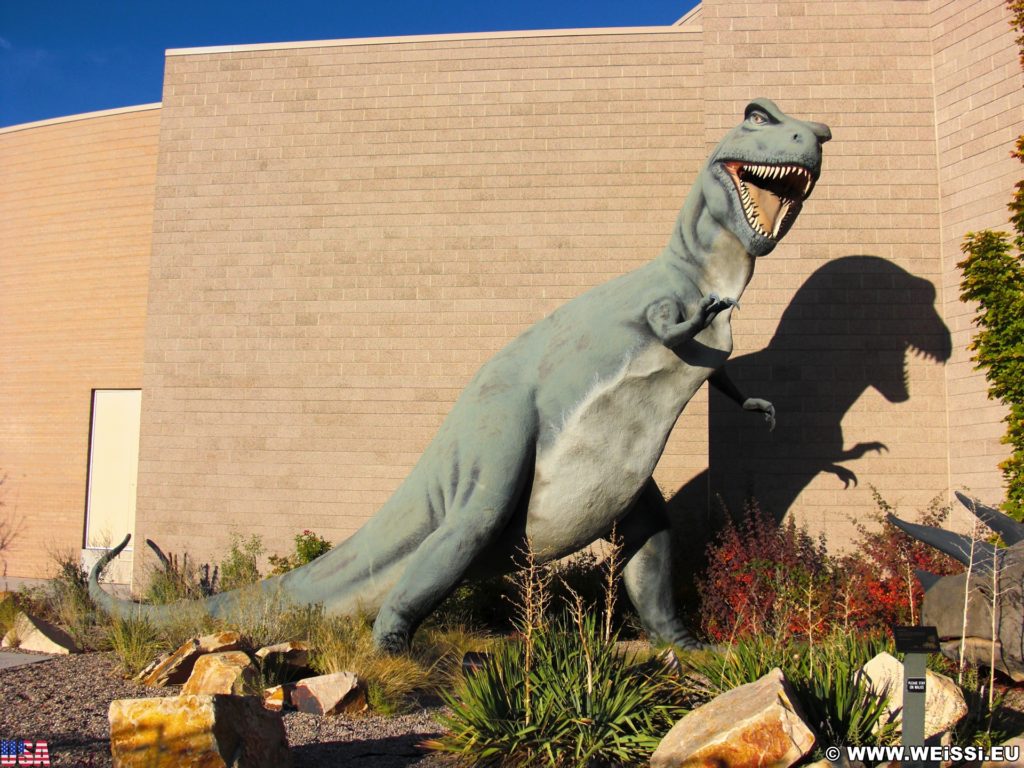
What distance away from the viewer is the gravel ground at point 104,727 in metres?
3.98

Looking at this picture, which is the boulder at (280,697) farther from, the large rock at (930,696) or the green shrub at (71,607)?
the large rock at (930,696)

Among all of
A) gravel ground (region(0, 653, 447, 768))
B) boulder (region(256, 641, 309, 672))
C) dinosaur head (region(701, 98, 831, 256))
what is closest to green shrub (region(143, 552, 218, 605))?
gravel ground (region(0, 653, 447, 768))

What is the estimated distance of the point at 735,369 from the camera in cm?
977

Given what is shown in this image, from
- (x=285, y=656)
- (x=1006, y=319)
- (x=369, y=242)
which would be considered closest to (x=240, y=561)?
(x=369, y=242)

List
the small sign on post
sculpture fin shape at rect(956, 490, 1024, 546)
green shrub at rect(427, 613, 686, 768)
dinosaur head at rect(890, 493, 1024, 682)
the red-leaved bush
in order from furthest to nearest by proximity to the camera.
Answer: the red-leaved bush < sculpture fin shape at rect(956, 490, 1024, 546) < dinosaur head at rect(890, 493, 1024, 682) < green shrub at rect(427, 613, 686, 768) < the small sign on post

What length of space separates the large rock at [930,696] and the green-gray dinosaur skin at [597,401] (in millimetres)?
1702

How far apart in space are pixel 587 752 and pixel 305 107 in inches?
373

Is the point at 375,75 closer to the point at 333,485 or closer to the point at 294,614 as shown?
the point at 333,485

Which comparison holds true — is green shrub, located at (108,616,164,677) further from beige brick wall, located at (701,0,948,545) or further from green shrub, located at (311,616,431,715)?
beige brick wall, located at (701,0,948,545)

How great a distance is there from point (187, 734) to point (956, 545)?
472 cm

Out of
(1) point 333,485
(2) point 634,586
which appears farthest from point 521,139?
(2) point 634,586

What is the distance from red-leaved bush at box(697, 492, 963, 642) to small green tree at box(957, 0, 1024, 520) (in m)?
1.09

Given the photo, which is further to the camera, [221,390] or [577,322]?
[221,390]

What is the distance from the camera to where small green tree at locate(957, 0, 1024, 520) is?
313 inches
